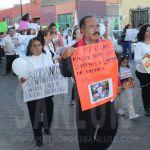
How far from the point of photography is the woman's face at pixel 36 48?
253 inches

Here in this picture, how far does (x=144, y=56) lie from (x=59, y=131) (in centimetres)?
200

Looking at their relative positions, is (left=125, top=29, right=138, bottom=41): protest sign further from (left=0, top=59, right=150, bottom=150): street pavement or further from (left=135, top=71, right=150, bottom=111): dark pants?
(left=135, top=71, right=150, bottom=111): dark pants

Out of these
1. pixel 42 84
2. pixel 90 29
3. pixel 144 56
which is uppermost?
pixel 90 29

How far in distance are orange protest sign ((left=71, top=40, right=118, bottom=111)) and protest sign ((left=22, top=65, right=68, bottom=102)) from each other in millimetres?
2058

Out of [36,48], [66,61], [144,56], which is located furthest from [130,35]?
[66,61]

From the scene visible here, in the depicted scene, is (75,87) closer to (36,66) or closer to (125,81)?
(36,66)

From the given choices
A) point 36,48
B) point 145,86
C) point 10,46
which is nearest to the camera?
point 36,48

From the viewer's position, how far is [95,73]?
449 cm

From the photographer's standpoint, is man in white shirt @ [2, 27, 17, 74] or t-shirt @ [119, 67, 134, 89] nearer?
t-shirt @ [119, 67, 134, 89]

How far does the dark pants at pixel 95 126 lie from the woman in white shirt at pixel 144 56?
10.9 feet

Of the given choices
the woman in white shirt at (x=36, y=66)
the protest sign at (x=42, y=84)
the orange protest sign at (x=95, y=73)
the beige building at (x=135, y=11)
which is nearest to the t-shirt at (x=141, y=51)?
the protest sign at (x=42, y=84)

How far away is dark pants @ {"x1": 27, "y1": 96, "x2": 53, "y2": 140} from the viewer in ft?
21.0

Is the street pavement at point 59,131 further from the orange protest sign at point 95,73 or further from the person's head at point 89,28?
the person's head at point 89,28

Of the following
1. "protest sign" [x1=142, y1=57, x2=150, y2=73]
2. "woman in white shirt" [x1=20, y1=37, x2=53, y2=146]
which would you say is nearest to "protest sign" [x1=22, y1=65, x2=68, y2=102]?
"woman in white shirt" [x1=20, y1=37, x2=53, y2=146]
